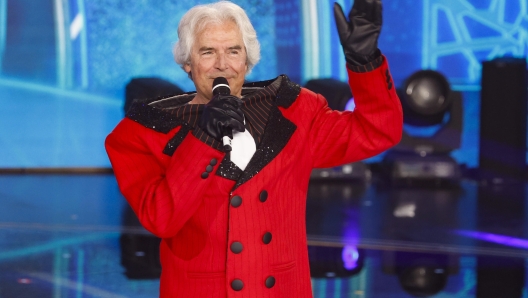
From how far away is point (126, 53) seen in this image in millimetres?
7555

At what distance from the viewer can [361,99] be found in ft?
4.95

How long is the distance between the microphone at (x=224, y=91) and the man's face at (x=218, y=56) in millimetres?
68

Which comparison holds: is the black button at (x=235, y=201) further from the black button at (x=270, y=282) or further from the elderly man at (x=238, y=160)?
the black button at (x=270, y=282)

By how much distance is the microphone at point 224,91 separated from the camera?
1.31m

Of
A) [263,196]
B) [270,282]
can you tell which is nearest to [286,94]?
[263,196]

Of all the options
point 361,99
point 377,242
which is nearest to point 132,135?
point 361,99

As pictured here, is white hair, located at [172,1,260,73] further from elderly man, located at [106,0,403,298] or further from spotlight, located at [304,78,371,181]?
spotlight, located at [304,78,371,181]

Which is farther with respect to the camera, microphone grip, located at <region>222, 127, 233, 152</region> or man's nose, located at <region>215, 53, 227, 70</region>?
man's nose, located at <region>215, 53, 227, 70</region>

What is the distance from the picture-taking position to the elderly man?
141 centimetres

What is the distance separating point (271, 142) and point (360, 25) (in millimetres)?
276

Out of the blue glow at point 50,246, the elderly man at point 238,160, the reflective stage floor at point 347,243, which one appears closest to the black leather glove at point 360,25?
the elderly man at point 238,160

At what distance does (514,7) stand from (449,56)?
723 mm

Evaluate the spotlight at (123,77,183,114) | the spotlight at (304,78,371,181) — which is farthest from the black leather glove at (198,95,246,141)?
the spotlight at (123,77,183,114)

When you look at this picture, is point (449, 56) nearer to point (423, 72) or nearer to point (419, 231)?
point (423, 72)
